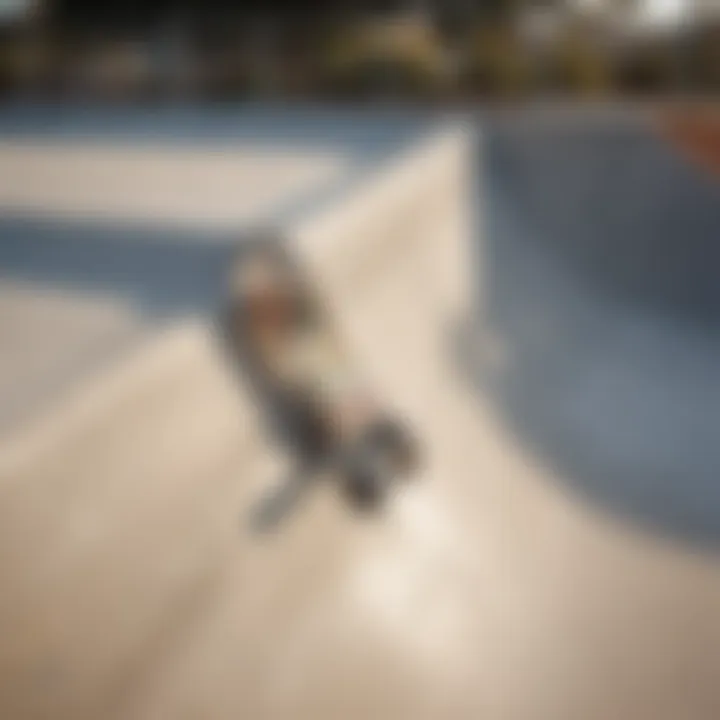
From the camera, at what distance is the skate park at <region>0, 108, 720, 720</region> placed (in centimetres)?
43

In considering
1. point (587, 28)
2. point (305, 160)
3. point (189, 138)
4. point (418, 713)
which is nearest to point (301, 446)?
point (418, 713)

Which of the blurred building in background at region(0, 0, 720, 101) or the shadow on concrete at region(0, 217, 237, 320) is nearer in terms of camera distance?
the shadow on concrete at region(0, 217, 237, 320)

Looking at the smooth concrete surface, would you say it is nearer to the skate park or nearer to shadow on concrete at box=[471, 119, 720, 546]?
the skate park

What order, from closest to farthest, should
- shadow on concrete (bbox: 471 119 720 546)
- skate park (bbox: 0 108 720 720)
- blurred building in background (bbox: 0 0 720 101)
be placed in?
skate park (bbox: 0 108 720 720)
shadow on concrete (bbox: 471 119 720 546)
blurred building in background (bbox: 0 0 720 101)

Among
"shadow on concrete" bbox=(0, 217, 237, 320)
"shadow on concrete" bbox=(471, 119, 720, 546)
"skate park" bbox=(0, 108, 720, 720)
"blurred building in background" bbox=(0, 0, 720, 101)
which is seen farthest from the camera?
"blurred building in background" bbox=(0, 0, 720, 101)

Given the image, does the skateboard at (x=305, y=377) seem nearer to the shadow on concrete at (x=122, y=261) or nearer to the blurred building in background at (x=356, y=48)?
the shadow on concrete at (x=122, y=261)

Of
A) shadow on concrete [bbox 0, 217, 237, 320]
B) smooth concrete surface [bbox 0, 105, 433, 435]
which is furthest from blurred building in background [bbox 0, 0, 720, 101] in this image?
shadow on concrete [bbox 0, 217, 237, 320]

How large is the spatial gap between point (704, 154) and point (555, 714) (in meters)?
0.45

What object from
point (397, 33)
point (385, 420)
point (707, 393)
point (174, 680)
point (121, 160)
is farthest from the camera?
point (397, 33)

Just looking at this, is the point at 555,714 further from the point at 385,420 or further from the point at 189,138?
the point at 189,138

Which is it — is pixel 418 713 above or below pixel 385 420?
below

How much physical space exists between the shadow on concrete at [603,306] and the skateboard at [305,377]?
18cm

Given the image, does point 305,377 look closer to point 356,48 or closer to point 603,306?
point 603,306

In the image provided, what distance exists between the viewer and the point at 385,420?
56cm
